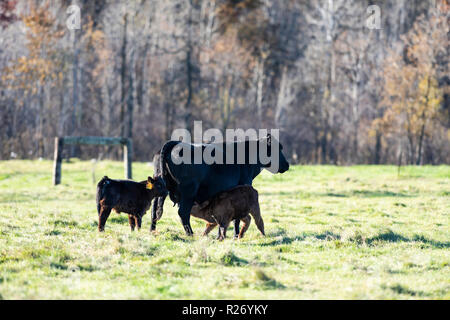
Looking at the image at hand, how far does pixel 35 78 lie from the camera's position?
37844mm

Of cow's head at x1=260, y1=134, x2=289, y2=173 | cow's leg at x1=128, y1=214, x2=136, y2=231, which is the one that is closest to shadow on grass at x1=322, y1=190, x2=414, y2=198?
cow's head at x1=260, y1=134, x2=289, y2=173

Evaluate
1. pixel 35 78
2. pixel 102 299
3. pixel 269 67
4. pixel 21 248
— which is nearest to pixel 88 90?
pixel 35 78

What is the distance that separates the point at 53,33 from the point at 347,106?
21700 millimetres

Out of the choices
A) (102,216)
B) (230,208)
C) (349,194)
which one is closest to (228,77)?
(349,194)

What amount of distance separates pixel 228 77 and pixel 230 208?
35.1m

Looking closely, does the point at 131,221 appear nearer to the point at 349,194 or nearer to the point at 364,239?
the point at 364,239

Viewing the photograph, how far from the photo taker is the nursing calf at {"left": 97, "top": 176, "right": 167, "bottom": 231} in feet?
37.3

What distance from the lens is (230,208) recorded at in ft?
36.1

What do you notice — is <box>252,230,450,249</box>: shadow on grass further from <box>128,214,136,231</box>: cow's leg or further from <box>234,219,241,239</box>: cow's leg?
<box>128,214,136,231</box>: cow's leg

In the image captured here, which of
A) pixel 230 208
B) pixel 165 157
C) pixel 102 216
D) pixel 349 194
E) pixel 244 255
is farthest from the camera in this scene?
pixel 349 194

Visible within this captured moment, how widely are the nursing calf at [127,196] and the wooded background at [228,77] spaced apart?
2493 centimetres

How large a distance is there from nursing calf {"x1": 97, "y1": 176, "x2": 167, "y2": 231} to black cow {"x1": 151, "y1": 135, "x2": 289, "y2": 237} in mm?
256

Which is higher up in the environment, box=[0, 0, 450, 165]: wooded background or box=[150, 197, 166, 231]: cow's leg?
box=[0, 0, 450, 165]: wooded background
